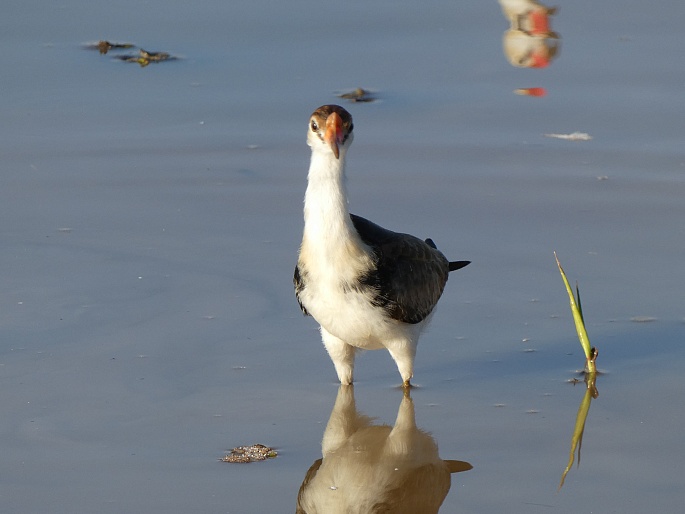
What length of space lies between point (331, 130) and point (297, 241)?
2.41 meters

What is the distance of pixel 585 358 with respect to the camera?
673 cm

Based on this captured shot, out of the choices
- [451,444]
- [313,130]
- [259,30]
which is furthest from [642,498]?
[259,30]

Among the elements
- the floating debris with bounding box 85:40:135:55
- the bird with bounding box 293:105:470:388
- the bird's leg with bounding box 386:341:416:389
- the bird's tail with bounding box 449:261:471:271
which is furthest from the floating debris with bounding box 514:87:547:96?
the bird's leg with bounding box 386:341:416:389

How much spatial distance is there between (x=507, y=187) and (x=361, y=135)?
1.47 meters

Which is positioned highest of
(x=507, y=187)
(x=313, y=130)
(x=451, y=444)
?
(x=313, y=130)

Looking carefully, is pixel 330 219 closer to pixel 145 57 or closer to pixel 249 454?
pixel 249 454

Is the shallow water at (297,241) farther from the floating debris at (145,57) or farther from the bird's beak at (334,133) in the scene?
the bird's beak at (334,133)

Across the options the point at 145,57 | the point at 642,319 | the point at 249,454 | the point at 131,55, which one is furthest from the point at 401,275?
the point at 131,55

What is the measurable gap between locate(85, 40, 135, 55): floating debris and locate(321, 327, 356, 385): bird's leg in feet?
18.9

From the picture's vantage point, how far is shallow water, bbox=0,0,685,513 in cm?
570

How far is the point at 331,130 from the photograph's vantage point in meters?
5.71

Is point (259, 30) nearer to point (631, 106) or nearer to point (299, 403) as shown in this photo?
point (631, 106)

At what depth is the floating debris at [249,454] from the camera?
561cm

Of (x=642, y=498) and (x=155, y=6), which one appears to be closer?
(x=642, y=498)
